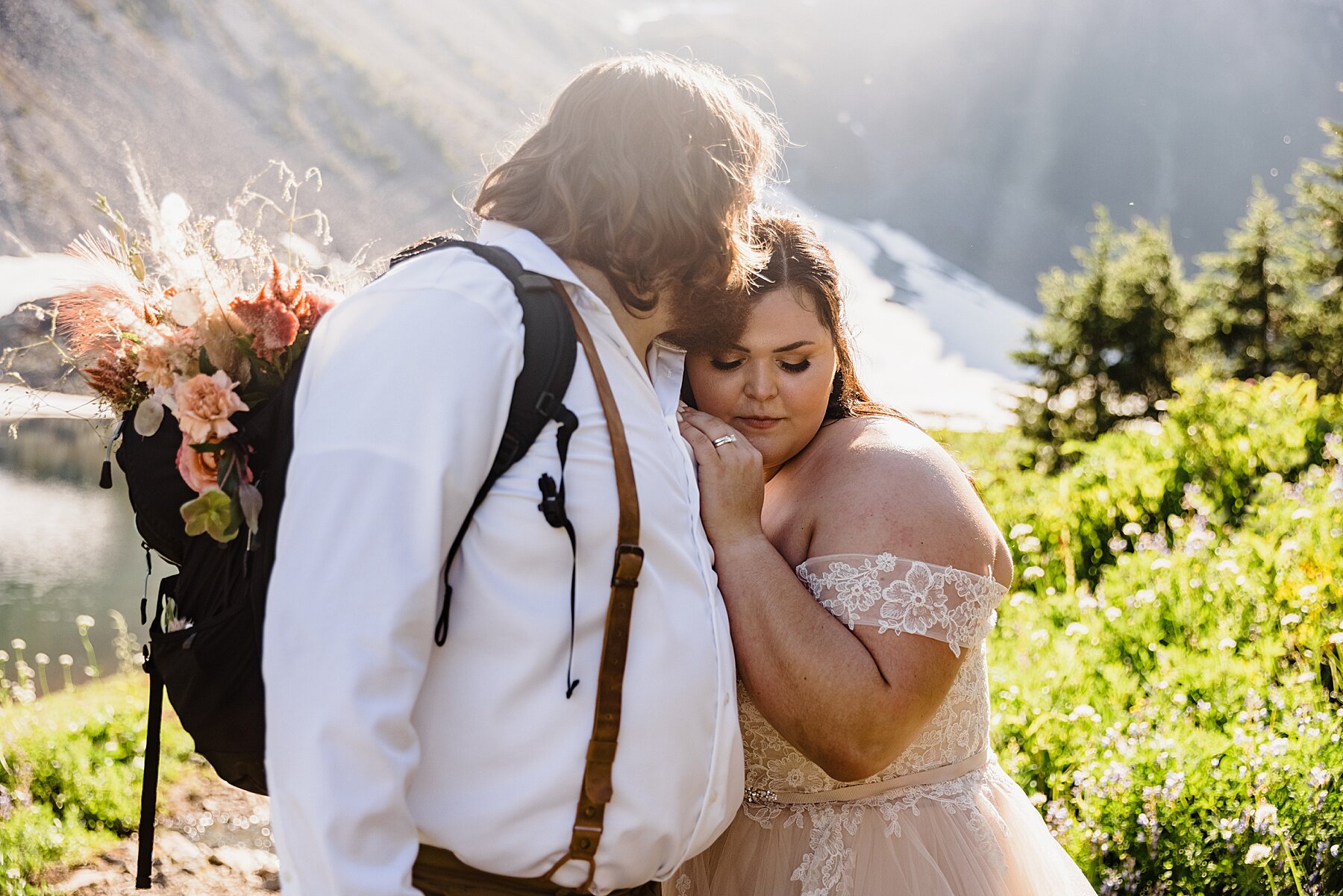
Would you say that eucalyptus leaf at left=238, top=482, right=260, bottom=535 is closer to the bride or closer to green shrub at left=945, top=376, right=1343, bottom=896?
the bride

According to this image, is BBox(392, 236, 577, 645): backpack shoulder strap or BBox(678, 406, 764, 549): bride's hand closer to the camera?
BBox(392, 236, 577, 645): backpack shoulder strap

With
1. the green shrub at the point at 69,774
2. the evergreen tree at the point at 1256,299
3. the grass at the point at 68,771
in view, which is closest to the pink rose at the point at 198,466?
the grass at the point at 68,771

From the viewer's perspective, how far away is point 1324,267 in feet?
36.8

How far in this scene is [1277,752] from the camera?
8.96 feet

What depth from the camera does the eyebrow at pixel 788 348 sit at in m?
1.97

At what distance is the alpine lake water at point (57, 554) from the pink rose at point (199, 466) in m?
4.66

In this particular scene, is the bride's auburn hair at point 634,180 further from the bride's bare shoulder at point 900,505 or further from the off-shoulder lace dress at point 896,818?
the off-shoulder lace dress at point 896,818

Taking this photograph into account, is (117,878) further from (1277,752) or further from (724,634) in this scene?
(1277,752)

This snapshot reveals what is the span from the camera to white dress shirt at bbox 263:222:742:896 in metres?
1.05

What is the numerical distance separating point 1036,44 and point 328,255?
64679 millimetres

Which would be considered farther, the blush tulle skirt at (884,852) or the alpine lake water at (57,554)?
the alpine lake water at (57,554)

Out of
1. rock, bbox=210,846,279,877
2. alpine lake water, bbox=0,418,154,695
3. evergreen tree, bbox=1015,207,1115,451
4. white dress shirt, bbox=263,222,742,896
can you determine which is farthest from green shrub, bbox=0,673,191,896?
evergreen tree, bbox=1015,207,1115,451

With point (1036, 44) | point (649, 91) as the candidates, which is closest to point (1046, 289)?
point (649, 91)

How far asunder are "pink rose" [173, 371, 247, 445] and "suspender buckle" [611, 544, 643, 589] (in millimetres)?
546
